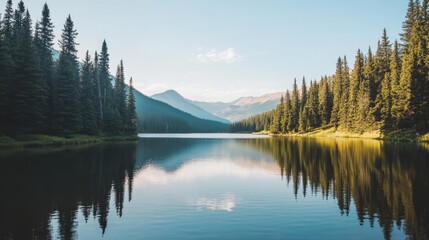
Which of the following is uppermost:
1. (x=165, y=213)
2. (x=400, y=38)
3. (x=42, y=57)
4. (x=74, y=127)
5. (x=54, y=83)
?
(x=400, y=38)

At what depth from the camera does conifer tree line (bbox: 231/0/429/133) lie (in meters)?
78.8

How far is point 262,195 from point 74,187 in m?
12.9

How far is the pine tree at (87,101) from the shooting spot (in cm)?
8500

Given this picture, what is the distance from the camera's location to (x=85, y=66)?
317ft

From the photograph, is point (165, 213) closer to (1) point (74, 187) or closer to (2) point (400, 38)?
(1) point (74, 187)

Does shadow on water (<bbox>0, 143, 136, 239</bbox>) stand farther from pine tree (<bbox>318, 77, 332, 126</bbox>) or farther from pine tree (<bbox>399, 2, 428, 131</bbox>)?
pine tree (<bbox>318, 77, 332, 126</bbox>)

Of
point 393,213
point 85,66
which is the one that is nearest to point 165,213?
point 393,213

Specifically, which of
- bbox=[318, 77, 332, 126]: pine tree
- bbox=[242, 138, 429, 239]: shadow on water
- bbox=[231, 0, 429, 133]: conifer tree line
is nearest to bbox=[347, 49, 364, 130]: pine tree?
bbox=[231, 0, 429, 133]: conifer tree line

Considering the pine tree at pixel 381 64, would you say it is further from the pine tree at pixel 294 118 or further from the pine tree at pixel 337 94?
the pine tree at pixel 294 118

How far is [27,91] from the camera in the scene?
208 feet

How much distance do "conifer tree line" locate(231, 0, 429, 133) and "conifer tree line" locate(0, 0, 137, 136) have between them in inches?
2745

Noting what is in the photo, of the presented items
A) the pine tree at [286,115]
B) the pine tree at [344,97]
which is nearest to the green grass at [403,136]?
the pine tree at [344,97]

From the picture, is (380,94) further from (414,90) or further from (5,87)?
(5,87)

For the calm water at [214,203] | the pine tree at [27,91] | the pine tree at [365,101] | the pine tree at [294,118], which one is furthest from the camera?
the pine tree at [294,118]
